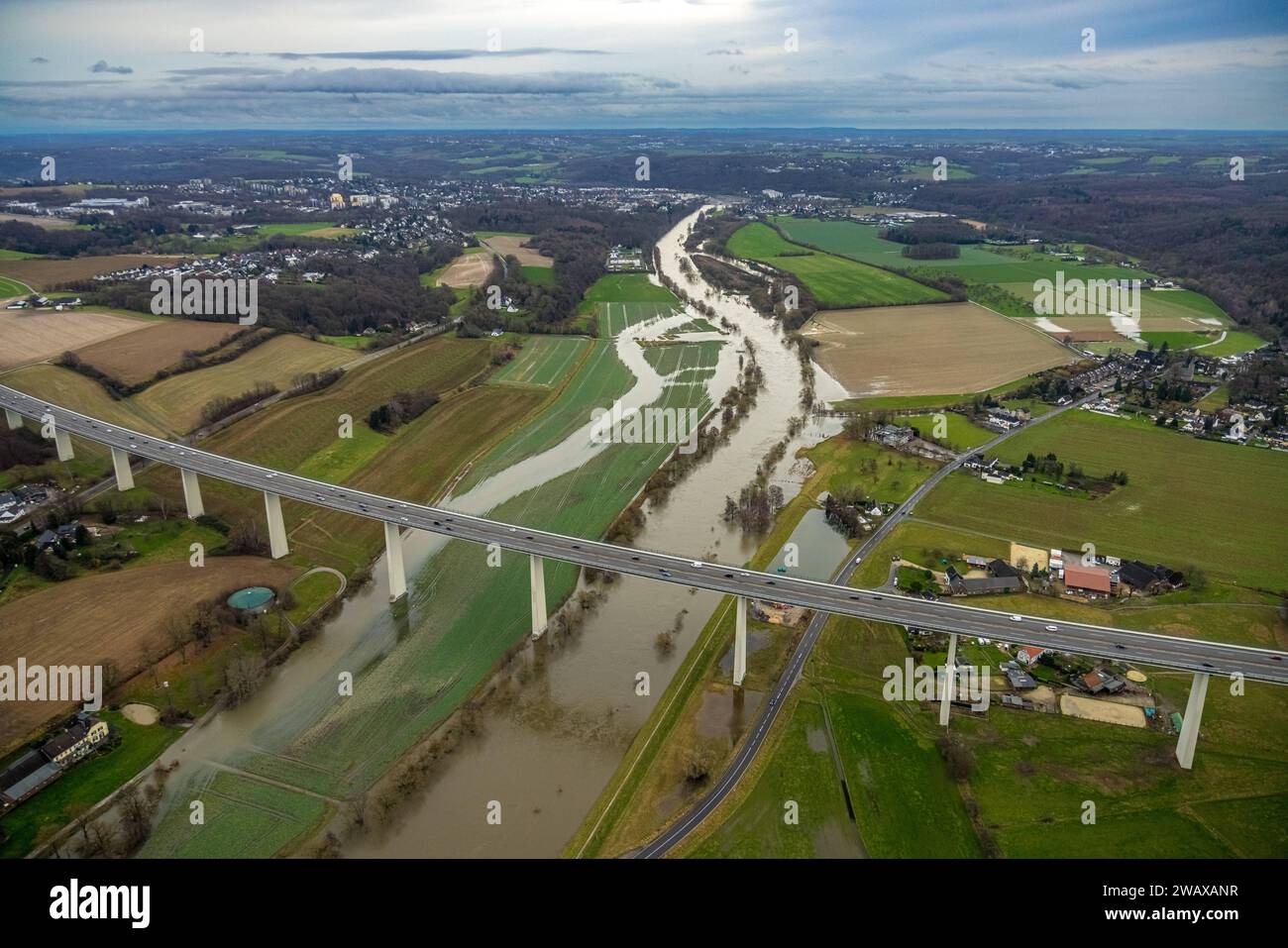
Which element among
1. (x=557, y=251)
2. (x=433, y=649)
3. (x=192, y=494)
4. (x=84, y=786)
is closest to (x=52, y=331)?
(x=192, y=494)

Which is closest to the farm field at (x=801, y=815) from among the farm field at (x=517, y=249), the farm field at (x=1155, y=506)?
the farm field at (x=1155, y=506)

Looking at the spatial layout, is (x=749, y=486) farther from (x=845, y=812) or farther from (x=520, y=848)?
(x=520, y=848)

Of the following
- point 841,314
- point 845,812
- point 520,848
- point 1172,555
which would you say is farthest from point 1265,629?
point 841,314

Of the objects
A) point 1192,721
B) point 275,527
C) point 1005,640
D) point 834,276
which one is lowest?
point 1192,721

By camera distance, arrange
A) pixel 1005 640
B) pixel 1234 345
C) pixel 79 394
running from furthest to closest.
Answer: pixel 1234 345, pixel 79 394, pixel 1005 640

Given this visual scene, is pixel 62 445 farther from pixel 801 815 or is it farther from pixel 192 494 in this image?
pixel 801 815
